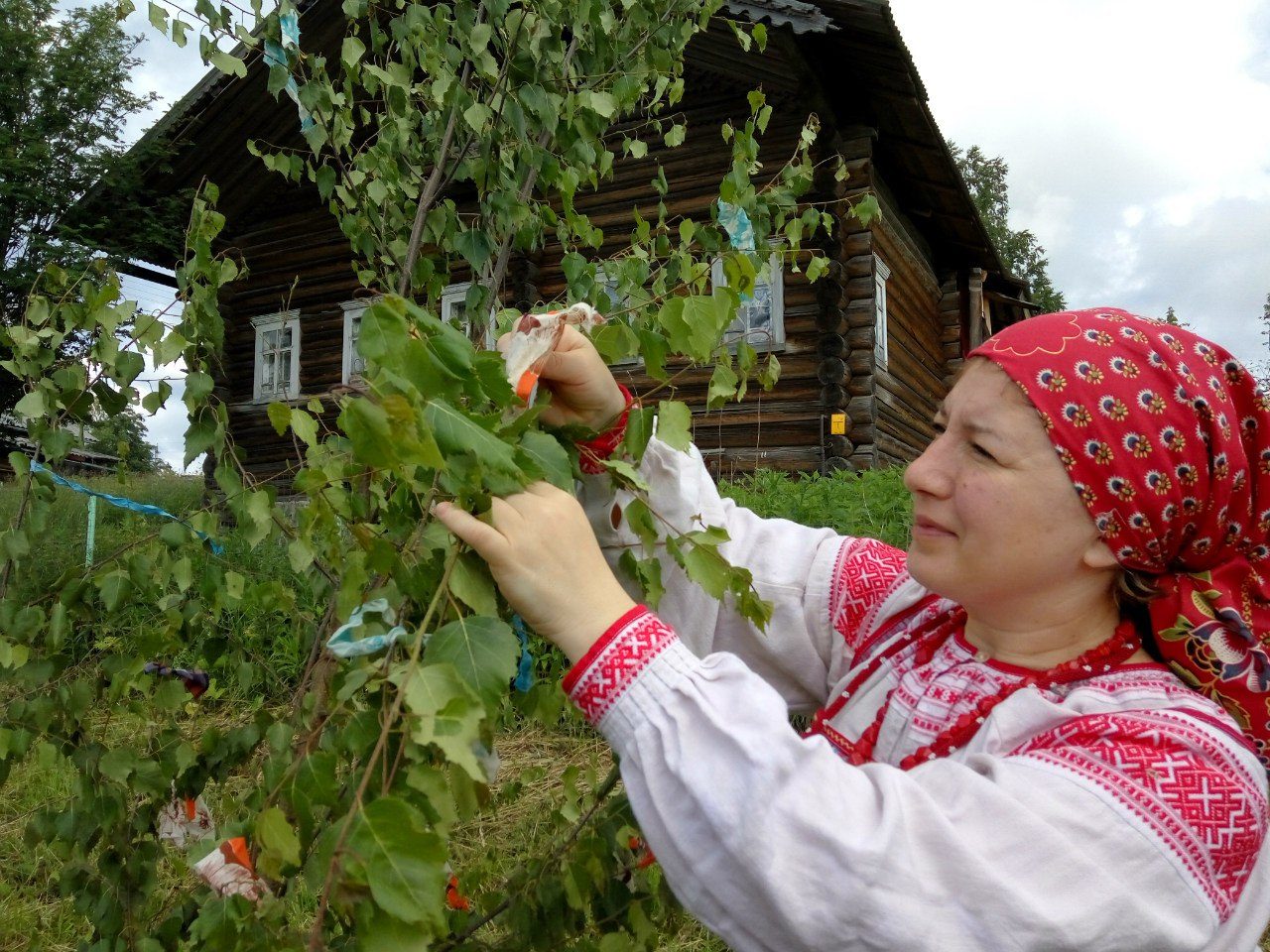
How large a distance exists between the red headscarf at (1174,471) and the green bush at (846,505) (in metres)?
2.37

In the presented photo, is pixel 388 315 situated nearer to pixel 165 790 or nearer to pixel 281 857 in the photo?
pixel 281 857

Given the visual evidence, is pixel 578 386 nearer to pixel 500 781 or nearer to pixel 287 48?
pixel 287 48

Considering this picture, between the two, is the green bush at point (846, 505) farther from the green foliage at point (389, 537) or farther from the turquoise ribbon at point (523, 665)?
the turquoise ribbon at point (523, 665)

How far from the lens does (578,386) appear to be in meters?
1.34

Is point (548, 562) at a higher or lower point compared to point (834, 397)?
lower

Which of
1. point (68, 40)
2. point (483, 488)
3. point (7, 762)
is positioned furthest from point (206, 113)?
point (483, 488)

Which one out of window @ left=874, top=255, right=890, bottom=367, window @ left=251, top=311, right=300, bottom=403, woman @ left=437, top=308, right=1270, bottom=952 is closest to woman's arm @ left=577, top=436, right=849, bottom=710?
woman @ left=437, top=308, right=1270, bottom=952

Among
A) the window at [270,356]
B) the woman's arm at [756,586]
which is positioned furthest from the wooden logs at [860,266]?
the woman's arm at [756,586]

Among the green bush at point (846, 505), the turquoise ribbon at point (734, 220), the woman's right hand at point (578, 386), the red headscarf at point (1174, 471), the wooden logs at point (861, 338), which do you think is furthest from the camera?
the wooden logs at point (861, 338)

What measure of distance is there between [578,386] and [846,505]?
3013 millimetres

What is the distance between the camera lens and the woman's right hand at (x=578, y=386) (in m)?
1.30

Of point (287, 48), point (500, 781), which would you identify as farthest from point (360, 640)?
point (500, 781)

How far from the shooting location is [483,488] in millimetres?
969

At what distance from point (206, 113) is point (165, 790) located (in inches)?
397
